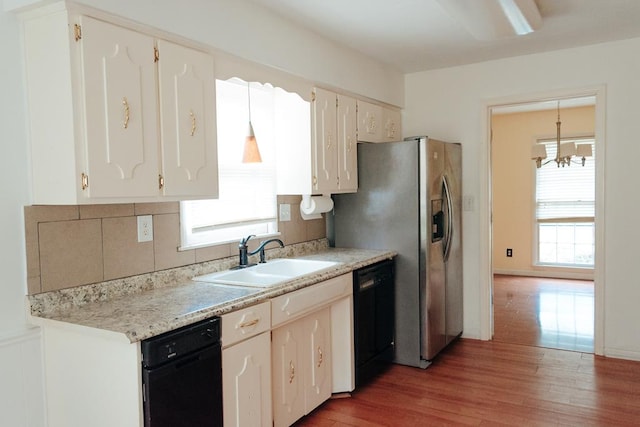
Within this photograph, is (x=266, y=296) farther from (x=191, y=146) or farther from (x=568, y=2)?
(x=568, y=2)

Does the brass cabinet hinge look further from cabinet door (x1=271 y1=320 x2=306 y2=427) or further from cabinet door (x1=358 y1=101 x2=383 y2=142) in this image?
cabinet door (x1=358 y1=101 x2=383 y2=142)

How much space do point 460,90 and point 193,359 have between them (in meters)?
3.37

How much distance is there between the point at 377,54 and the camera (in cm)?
385

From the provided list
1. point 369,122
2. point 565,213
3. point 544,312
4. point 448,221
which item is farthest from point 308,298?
point 565,213

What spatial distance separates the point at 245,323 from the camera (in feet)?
7.32

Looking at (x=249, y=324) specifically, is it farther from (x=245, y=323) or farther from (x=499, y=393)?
(x=499, y=393)

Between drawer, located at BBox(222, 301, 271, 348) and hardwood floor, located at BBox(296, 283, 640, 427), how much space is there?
82 centimetres

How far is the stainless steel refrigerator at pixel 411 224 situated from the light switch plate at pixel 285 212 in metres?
0.49

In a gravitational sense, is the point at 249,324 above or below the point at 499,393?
above

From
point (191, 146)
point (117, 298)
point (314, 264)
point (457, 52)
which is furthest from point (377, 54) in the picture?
point (117, 298)

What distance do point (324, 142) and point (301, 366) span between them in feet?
4.96

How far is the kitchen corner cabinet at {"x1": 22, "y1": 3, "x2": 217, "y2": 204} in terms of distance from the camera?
6.18 feet

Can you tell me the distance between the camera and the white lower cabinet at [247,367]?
7.07ft

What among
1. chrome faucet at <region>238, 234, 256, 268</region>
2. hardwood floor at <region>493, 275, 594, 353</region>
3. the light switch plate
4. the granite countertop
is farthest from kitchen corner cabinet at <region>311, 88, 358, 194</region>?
hardwood floor at <region>493, 275, 594, 353</region>
